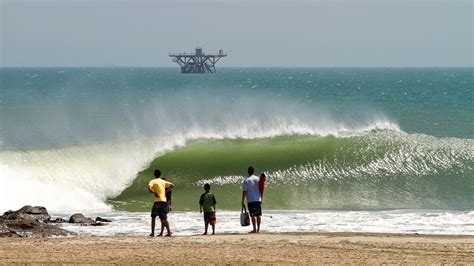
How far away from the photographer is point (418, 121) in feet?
200

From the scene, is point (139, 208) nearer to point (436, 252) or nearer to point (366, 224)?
point (366, 224)

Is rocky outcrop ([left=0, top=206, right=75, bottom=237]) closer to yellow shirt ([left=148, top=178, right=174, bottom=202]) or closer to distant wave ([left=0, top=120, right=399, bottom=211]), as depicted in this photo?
yellow shirt ([left=148, top=178, right=174, bottom=202])

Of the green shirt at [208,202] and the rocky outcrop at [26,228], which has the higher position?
the green shirt at [208,202]

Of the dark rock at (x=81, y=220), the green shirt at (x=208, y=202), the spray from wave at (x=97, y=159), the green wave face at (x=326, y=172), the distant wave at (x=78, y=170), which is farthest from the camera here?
the green wave face at (x=326, y=172)

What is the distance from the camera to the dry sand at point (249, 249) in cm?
1549

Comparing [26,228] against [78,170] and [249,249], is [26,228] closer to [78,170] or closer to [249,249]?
[249,249]

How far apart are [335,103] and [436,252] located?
65003 mm

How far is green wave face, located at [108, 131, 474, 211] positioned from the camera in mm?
27391

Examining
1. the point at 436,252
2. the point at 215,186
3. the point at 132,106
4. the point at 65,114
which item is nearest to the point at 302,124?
the point at 215,186

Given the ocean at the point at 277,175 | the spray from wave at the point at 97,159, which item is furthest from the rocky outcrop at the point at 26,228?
the spray from wave at the point at 97,159

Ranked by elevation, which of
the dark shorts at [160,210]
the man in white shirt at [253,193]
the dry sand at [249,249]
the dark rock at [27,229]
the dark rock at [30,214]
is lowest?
the dry sand at [249,249]

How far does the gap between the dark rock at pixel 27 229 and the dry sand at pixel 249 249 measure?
910 mm

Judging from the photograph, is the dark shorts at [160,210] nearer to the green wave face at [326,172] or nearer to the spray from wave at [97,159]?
the green wave face at [326,172]

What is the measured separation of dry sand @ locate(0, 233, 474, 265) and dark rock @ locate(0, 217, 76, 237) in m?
0.91
